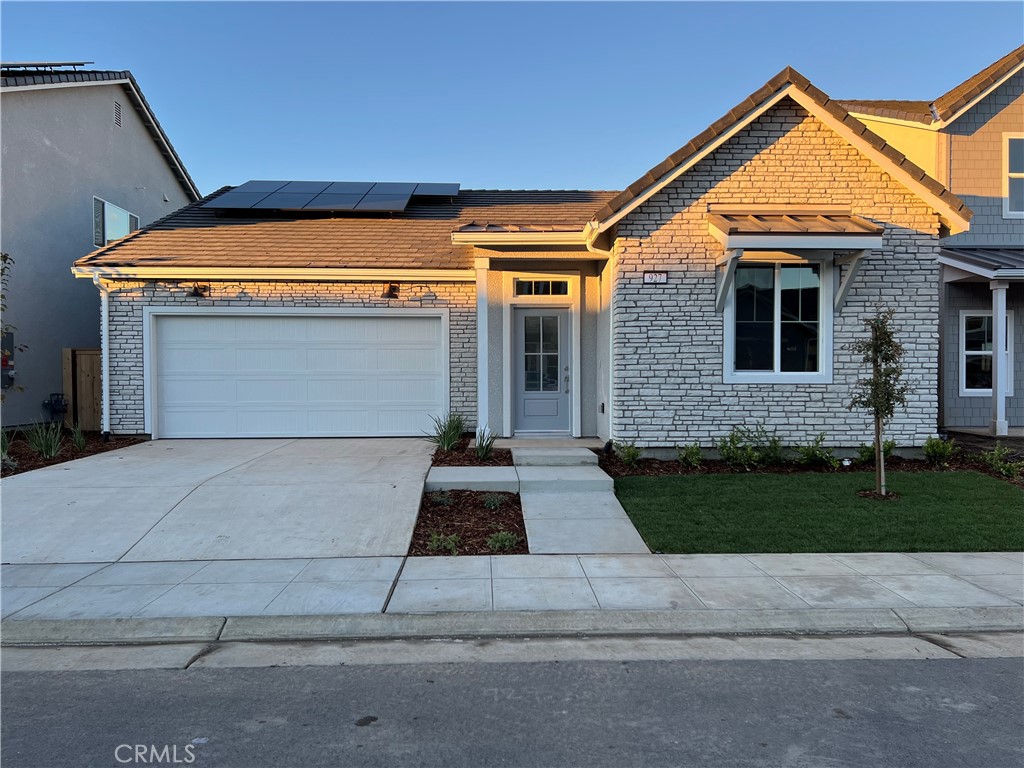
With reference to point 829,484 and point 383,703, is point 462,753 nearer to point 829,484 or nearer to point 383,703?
point 383,703

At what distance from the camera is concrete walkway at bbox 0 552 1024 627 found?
4746 mm

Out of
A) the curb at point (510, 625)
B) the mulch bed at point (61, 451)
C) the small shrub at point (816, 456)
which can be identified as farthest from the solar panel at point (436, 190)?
the curb at point (510, 625)

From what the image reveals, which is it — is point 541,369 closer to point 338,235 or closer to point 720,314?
point 720,314

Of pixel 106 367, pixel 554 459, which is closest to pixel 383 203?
pixel 106 367

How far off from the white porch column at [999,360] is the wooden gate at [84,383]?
16.8 metres

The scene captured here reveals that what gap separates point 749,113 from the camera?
9.03 metres

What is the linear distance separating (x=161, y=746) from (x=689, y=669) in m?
2.94

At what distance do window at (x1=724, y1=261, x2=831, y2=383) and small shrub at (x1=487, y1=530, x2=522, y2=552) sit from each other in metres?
4.88

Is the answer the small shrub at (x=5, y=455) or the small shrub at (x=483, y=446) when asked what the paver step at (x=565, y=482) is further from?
the small shrub at (x=5, y=455)

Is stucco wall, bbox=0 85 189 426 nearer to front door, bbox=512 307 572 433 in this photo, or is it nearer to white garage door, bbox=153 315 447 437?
white garage door, bbox=153 315 447 437

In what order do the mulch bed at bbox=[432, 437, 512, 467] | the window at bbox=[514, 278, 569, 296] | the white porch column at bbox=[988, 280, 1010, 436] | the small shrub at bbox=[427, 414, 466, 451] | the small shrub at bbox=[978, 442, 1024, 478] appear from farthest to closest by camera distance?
the white porch column at bbox=[988, 280, 1010, 436] → the window at bbox=[514, 278, 569, 296] → the small shrub at bbox=[427, 414, 466, 451] → the mulch bed at bbox=[432, 437, 512, 467] → the small shrub at bbox=[978, 442, 1024, 478]

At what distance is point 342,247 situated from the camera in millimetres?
12141

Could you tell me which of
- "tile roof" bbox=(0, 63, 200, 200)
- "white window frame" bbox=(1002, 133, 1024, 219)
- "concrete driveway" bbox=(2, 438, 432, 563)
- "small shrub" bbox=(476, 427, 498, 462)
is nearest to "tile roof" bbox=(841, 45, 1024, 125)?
"white window frame" bbox=(1002, 133, 1024, 219)

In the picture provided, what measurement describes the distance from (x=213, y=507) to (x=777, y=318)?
8.05 m
